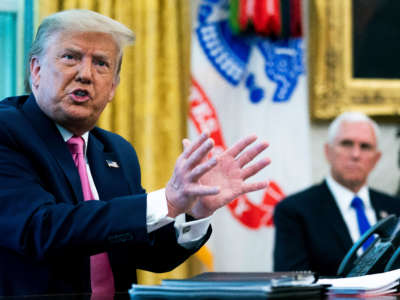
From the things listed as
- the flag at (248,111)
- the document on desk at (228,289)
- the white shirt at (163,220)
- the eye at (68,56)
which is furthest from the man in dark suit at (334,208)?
the document on desk at (228,289)

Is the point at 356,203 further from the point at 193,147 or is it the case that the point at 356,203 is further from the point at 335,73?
the point at 193,147

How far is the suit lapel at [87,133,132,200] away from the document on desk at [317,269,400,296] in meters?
0.75

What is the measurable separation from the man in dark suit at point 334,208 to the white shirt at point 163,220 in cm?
167

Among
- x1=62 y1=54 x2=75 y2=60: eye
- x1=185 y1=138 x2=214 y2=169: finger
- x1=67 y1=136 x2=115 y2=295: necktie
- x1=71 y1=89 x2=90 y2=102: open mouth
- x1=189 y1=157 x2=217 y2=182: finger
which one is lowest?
x1=67 y1=136 x2=115 y2=295: necktie

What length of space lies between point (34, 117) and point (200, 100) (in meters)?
2.28

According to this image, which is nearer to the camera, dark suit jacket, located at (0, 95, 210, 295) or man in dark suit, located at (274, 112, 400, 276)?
dark suit jacket, located at (0, 95, 210, 295)

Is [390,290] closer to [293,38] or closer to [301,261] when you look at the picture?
[301,261]

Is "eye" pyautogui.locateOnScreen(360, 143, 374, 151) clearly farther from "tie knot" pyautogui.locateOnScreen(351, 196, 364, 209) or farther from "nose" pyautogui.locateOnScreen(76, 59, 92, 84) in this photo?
"nose" pyautogui.locateOnScreen(76, 59, 92, 84)

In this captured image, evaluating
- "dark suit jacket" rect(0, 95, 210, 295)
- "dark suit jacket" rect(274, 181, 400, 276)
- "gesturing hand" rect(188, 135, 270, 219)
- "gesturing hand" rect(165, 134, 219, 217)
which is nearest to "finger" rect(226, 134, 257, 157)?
"gesturing hand" rect(188, 135, 270, 219)

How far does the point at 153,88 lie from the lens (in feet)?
13.2

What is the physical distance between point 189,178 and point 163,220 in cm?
13

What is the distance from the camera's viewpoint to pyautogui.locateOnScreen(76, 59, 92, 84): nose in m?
2.11

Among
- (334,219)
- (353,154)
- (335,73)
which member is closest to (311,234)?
(334,219)

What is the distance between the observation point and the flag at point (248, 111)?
4.31 m
